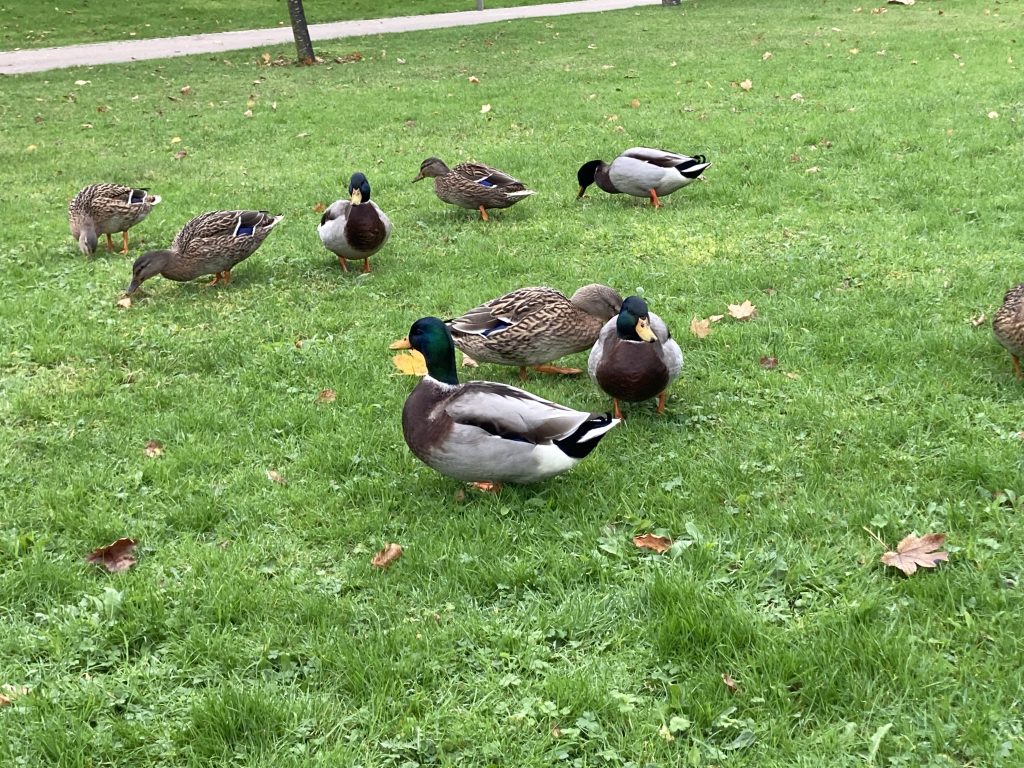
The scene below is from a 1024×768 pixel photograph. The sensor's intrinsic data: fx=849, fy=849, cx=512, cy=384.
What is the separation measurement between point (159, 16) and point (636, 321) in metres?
26.5

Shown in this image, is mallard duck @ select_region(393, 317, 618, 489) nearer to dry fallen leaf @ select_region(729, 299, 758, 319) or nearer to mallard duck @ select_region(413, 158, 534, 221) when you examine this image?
dry fallen leaf @ select_region(729, 299, 758, 319)

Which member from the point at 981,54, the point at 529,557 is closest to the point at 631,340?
the point at 529,557

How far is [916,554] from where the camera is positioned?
3.08 m

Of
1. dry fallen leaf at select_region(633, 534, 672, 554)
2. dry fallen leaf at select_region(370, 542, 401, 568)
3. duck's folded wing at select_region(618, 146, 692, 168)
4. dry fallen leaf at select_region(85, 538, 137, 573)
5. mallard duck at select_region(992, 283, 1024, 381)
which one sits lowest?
dry fallen leaf at select_region(633, 534, 672, 554)

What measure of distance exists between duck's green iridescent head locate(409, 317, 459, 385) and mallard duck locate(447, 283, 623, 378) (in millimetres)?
874

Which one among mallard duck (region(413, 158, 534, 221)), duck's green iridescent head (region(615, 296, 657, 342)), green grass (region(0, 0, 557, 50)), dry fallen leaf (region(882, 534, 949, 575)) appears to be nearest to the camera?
dry fallen leaf (region(882, 534, 949, 575))

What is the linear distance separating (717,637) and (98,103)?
554 inches

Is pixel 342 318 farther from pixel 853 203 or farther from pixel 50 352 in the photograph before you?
pixel 853 203

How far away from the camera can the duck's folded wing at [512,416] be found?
3461 millimetres

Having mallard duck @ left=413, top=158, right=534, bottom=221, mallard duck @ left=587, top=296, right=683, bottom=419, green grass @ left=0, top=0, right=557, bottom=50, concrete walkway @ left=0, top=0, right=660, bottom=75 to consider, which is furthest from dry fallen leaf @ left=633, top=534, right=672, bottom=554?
green grass @ left=0, top=0, right=557, bottom=50

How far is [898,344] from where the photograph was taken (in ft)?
15.3

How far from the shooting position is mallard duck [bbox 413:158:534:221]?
7357 millimetres

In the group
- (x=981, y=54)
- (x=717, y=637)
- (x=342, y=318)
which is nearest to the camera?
(x=717, y=637)

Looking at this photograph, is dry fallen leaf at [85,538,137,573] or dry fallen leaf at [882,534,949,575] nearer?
dry fallen leaf at [882,534,949,575]
